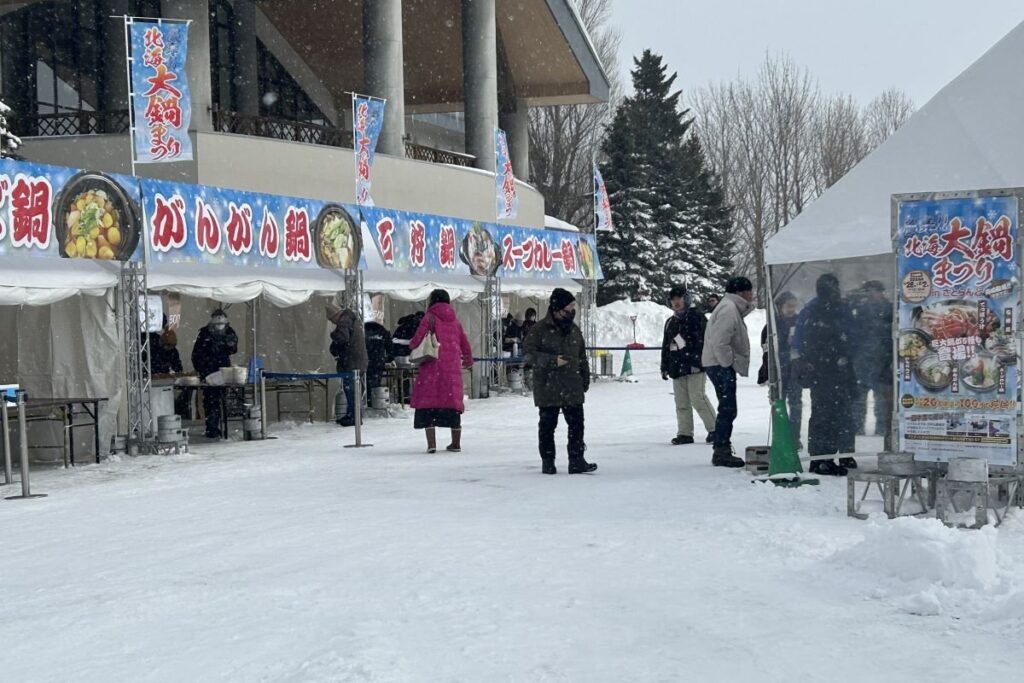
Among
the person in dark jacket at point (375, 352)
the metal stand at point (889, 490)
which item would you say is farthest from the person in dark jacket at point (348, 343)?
the metal stand at point (889, 490)

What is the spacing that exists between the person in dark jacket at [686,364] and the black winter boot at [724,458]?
1273mm

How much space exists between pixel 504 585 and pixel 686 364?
20.4 feet

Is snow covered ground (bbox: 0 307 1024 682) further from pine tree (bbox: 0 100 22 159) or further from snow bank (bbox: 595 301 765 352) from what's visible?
snow bank (bbox: 595 301 765 352)

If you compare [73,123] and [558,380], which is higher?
[73,123]

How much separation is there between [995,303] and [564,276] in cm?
1651

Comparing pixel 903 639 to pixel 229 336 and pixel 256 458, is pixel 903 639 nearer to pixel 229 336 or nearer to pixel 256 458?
pixel 256 458

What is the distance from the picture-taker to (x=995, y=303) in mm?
7715

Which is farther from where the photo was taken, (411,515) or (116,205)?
(116,205)

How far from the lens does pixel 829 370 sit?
9.55m

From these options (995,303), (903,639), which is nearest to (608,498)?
(995,303)

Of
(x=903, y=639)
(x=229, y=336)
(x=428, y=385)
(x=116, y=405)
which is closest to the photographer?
(x=903, y=639)

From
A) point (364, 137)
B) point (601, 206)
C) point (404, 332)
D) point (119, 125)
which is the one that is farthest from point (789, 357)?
point (601, 206)

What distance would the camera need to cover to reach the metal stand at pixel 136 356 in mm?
12484

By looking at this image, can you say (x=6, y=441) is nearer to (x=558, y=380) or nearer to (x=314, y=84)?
(x=558, y=380)
